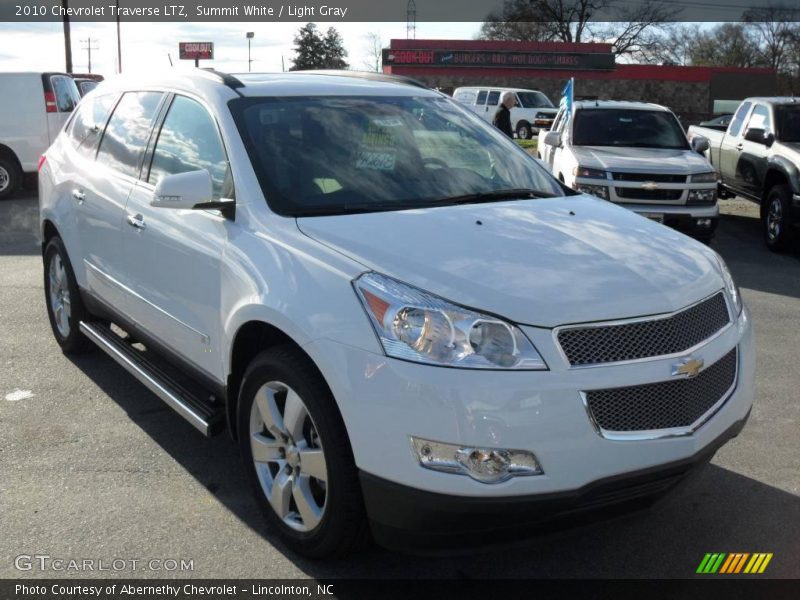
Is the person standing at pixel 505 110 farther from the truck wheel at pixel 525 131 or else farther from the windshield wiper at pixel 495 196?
the truck wheel at pixel 525 131

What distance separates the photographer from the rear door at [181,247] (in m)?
3.82

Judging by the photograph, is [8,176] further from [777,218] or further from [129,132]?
[777,218]

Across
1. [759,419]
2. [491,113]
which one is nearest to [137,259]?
[759,419]

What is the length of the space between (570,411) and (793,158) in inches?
345

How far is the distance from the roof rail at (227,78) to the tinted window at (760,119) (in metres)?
8.76

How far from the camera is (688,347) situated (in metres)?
3.09

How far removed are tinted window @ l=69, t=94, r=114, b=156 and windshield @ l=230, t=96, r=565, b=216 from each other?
1.75 meters

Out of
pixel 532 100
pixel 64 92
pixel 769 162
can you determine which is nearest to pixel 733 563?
pixel 769 162

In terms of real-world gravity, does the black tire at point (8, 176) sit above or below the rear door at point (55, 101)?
below

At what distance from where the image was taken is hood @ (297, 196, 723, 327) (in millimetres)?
2965

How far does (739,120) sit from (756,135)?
1372 millimetres

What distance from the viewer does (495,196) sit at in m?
4.12

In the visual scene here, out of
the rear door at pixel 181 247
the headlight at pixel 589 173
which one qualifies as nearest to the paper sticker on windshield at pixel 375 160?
the rear door at pixel 181 247

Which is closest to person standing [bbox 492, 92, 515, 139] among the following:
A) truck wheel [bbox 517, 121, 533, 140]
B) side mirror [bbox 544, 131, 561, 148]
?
side mirror [bbox 544, 131, 561, 148]
